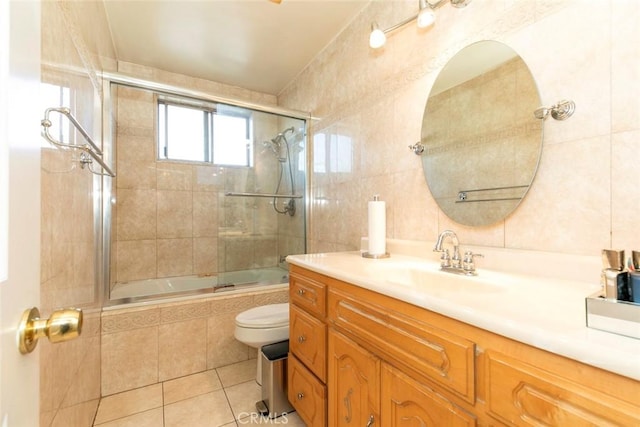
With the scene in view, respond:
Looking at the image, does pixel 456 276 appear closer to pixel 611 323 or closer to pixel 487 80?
pixel 611 323

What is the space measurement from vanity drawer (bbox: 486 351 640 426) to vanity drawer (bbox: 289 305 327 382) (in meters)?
0.68

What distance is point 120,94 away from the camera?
2.56 m

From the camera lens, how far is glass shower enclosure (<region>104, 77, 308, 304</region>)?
2.54 m

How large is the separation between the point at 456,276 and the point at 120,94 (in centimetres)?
317

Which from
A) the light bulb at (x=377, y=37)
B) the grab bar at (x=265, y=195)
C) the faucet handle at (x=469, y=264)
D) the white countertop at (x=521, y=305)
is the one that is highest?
the light bulb at (x=377, y=37)

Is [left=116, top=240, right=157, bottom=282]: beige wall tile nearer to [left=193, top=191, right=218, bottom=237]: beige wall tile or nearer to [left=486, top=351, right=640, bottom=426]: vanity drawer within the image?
[left=193, top=191, right=218, bottom=237]: beige wall tile

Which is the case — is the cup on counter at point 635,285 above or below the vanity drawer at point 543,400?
above

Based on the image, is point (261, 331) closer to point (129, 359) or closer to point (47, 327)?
point (129, 359)

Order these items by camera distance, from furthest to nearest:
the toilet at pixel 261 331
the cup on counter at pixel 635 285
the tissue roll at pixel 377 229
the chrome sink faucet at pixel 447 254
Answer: the toilet at pixel 261 331 < the tissue roll at pixel 377 229 < the chrome sink faucet at pixel 447 254 < the cup on counter at pixel 635 285

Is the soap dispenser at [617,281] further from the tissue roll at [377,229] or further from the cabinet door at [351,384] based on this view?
the tissue roll at [377,229]

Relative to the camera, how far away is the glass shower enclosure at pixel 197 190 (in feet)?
8.35

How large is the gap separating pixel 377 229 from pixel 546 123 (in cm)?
81

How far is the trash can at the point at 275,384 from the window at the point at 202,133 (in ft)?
5.94

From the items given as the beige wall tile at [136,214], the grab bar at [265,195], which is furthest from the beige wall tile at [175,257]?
the grab bar at [265,195]
